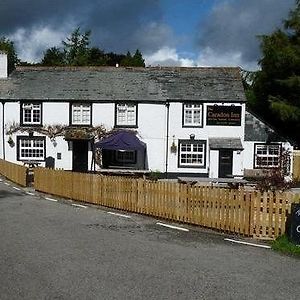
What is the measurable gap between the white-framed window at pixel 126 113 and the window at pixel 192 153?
3709 millimetres

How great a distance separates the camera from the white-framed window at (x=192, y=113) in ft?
110

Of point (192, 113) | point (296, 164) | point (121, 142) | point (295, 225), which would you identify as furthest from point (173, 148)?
point (295, 225)

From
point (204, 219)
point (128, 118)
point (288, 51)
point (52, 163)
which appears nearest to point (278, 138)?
point (288, 51)

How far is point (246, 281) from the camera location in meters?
8.17

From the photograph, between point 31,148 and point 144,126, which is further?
point 31,148

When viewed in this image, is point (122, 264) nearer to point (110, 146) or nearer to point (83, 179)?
point (83, 179)

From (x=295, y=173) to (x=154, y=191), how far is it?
1900cm

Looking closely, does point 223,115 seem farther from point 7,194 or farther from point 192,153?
point 7,194

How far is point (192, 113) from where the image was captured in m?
33.5

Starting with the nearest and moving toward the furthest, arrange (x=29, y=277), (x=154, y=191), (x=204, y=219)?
(x=29, y=277) → (x=204, y=219) → (x=154, y=191)

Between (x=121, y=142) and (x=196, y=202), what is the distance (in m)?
18.4

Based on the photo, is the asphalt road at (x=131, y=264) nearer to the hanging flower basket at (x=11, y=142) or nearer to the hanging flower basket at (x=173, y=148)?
the hanging flower basket at (x=173, y=148)

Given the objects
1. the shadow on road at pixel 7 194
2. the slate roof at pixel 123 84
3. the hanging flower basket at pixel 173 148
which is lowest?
the shadow on road at pixel 7 194

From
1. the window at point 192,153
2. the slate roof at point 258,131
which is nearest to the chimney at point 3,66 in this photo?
the window at point 192,153
